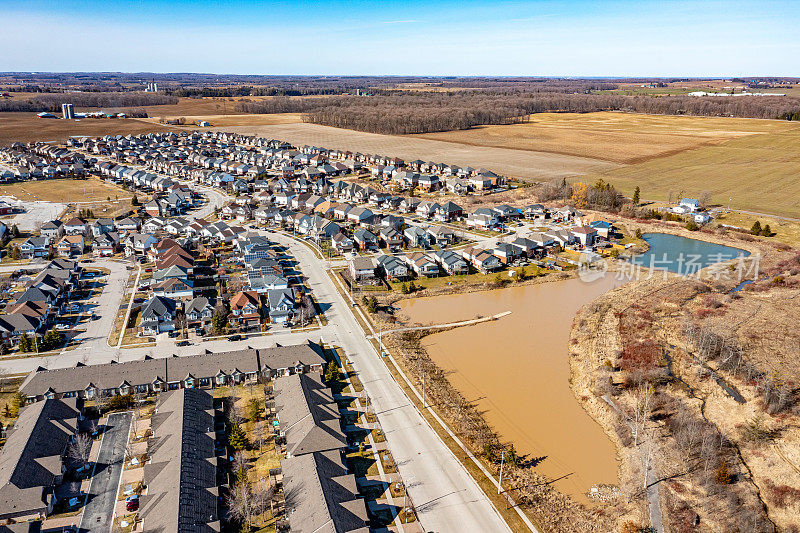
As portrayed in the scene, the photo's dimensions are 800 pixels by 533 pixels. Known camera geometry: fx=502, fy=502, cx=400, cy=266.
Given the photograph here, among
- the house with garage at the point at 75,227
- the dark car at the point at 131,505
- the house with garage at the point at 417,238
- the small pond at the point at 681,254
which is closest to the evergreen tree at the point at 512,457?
the dark car at the point at 131,505

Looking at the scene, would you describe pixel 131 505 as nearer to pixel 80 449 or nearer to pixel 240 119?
pixel 80 449

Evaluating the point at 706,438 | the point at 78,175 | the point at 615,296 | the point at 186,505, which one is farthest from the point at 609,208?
the point at 78,175

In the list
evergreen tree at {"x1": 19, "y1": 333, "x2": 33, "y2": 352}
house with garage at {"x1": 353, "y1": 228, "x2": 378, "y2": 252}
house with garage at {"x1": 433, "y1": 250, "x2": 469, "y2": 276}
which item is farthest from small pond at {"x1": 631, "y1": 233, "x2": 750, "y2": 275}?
evergreen tree at {"x1": 19, "y1": 333, "x2": 33, "y2": 352}

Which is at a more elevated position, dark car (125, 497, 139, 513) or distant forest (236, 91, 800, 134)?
distant forest (236, 91, 800, 134)

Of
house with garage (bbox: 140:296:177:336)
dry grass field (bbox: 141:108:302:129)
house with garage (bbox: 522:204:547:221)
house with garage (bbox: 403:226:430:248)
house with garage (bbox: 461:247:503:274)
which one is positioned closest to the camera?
house with garage (bbox: 140:296:177:336)

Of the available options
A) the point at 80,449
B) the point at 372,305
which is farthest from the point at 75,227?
the point at 80,449

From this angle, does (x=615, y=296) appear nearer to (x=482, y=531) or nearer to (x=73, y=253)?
(x=482, y=531)

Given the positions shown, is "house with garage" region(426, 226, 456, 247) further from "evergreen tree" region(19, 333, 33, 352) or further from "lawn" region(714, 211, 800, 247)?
"evergreen tree" region(19, 333, 33, 352)
